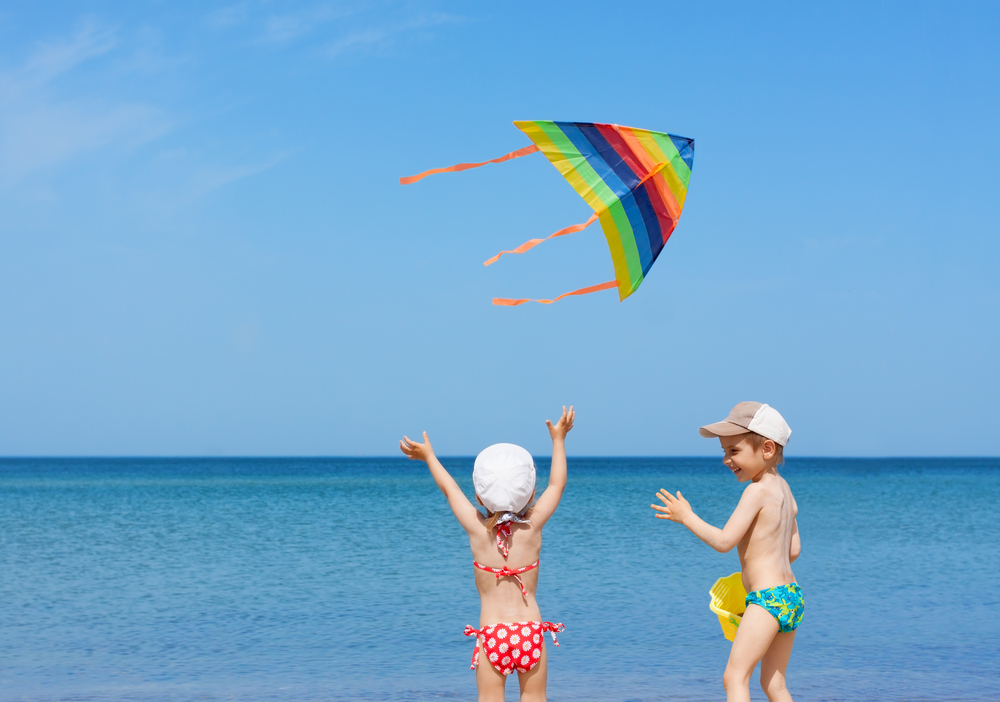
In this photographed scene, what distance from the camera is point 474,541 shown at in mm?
3607

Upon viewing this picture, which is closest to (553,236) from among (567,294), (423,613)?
(567,294)

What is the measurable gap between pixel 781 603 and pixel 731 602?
247mm

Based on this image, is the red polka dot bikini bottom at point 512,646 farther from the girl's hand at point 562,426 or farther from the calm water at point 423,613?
the calm water at point 423,613

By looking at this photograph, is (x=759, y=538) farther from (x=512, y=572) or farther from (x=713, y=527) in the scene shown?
(x=512, y=572)

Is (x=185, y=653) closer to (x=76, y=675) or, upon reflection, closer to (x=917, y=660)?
(x=76, y=675)

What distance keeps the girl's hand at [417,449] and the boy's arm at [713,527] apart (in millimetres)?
914

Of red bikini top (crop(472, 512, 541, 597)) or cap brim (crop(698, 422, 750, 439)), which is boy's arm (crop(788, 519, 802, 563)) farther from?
red bikini top (crop(472, 512, 541, 597))

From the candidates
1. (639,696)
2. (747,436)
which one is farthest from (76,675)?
(747,436)

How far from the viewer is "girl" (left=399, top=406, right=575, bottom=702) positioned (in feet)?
11.4

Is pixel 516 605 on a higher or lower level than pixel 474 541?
lower

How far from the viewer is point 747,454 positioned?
373cm

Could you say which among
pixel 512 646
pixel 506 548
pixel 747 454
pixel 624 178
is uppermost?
pixel 624 178

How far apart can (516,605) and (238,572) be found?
11097mm

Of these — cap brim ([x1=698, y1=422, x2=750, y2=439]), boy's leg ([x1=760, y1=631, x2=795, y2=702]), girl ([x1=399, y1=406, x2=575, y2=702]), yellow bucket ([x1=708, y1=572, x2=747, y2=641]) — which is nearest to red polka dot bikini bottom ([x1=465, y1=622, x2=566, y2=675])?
girl ([x1=399, y1=406, x2=575, y2=702])
